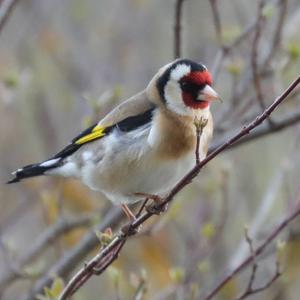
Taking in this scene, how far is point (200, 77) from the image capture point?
2723mm

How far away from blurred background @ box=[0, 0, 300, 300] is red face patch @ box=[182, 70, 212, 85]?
522mm

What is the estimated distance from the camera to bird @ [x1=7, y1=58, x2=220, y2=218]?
2.69m

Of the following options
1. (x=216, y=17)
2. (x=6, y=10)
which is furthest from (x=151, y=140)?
(x=216, y=17)

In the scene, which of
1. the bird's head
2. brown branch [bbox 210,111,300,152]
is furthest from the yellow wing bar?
brown branch [bbox 210,111,300,152]

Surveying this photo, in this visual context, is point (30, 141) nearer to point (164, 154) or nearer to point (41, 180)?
point (41, 180)

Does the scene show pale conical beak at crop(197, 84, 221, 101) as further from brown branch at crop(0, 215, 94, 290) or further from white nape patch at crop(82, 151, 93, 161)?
brown branch at crop(0, 215, 94, 290)

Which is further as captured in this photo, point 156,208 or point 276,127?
point 276,127

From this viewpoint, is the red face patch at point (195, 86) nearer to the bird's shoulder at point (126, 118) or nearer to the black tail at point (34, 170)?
the bird's shoulder at point (126, 118)

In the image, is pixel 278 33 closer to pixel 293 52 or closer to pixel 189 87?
pixel 293 52

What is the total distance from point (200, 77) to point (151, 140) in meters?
0.27

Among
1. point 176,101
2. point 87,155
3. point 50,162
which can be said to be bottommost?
point 176,101

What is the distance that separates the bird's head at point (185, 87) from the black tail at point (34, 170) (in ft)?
1.55

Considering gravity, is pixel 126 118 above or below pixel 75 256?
below

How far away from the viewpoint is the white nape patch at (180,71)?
9.06 ft
